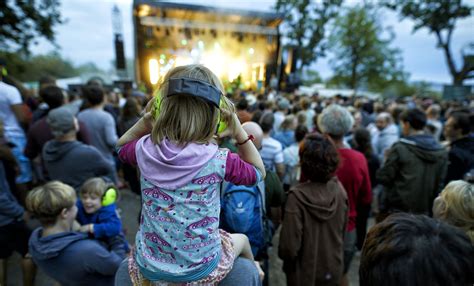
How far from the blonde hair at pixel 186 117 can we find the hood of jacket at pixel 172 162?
0.09 ft

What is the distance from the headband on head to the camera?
3.14 ft

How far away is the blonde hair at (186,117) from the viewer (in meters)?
1.02

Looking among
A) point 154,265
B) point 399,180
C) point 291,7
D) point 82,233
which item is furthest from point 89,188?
point 291,7

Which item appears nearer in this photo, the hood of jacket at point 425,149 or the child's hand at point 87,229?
the child's hand at point 87,229

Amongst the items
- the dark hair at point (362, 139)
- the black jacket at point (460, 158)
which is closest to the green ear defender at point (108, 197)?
the dark hair at point (362, 139)

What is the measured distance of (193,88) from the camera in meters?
0.96

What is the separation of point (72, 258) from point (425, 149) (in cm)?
313

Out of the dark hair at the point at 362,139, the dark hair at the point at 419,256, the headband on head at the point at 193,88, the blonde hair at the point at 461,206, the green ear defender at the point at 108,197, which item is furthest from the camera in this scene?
the dark hair at the point at 362,139

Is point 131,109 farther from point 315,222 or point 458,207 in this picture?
point 458,207

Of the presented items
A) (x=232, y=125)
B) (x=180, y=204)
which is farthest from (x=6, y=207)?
(x=232, y=125)

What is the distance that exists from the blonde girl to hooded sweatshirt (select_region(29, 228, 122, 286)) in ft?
6.52

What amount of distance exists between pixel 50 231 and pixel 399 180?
3073 mm

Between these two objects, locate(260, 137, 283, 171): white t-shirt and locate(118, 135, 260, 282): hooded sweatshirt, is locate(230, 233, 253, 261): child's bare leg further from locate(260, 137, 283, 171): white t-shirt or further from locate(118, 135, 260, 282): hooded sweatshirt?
locate(260, 137, 283, 171): white t-shirt

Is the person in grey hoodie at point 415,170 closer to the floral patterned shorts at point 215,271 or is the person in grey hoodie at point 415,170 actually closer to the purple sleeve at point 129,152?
the floral patterned shorts at point 215,271
